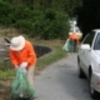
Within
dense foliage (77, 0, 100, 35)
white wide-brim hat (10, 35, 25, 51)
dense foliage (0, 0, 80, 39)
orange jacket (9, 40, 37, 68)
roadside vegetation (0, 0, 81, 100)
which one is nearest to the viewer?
white wide-brim hat (10, 35, 25, 51)

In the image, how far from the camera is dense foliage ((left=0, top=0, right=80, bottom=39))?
3113cm

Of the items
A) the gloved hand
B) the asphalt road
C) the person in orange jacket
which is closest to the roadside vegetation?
the asphalt road

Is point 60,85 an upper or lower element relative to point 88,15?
upper

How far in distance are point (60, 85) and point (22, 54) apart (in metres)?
2.84

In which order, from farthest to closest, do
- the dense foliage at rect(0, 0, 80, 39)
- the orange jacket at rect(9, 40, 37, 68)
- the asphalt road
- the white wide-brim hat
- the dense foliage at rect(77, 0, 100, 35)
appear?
the dense foliage at rect(77, 0, 100, 35), the dense foliage at rect(0, 0, 80, 39), the asphalt road, the orange jacket at rect(9, 40, 37, 68), the white wide-brim hat

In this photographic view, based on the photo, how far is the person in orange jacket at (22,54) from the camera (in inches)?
343

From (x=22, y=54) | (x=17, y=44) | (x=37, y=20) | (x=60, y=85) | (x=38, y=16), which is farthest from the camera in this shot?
(x=38, y=16)

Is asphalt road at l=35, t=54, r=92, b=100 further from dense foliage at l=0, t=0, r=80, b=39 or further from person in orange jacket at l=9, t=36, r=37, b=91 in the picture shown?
dense foliage at l=0, t=0, r=80, b=39

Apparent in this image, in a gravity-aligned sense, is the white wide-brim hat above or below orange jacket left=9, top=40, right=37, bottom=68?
above

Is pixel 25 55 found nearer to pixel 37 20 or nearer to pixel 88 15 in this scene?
pixel 88 15

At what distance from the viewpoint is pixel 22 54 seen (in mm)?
8828

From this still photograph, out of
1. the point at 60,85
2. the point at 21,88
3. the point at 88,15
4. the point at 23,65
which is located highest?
the point at 23,65

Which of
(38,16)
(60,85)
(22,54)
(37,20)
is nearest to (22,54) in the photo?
(22,54)

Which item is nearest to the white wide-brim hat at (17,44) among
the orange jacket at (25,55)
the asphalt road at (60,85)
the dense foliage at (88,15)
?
the orange jacket at (25,55)
